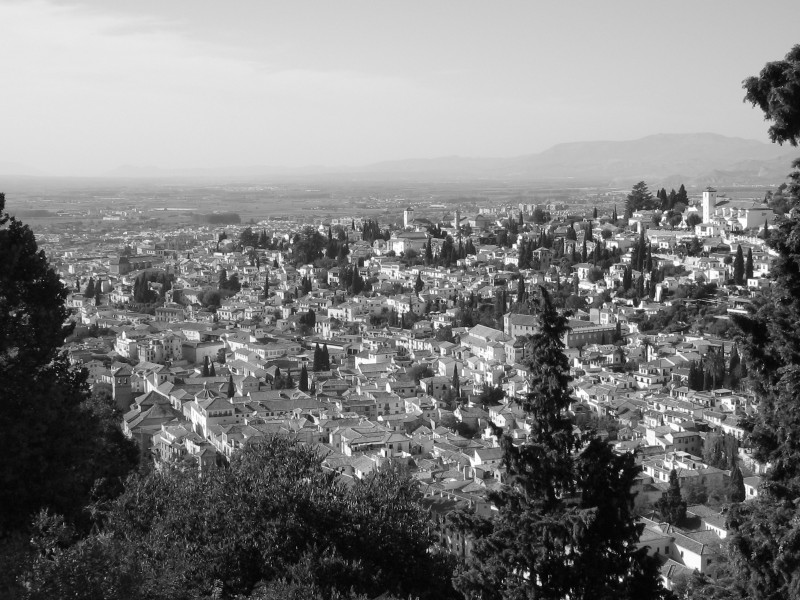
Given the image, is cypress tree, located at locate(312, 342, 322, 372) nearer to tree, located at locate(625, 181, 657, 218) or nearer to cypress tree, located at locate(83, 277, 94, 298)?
cypress tree, located at locate(83, 277, 94, 298)

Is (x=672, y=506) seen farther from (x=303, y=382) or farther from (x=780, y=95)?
(x=303, y=382)

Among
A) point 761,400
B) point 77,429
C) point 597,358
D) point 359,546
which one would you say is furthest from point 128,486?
point 597,358

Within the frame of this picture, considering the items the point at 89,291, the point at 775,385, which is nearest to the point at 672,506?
the point at 775,385

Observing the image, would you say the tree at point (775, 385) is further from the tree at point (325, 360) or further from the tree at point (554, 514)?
the tree at point (325, 360)

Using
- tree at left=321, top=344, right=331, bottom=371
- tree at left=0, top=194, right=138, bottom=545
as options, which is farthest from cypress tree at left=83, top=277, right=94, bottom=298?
tree at left=0, top=194, right=138, bottom=545

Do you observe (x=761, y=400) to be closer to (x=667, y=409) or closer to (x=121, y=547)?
(x=121, y=547)

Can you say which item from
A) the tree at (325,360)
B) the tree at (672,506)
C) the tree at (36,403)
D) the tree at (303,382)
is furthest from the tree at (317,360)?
the tree at (36,403)
